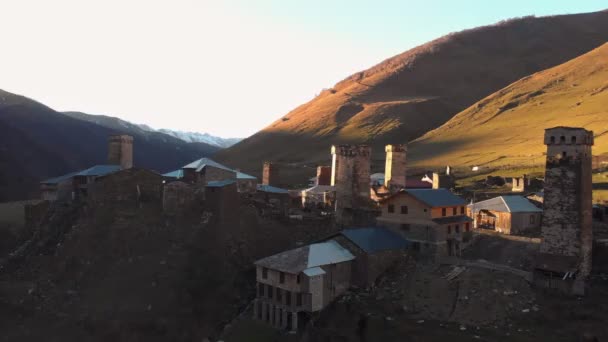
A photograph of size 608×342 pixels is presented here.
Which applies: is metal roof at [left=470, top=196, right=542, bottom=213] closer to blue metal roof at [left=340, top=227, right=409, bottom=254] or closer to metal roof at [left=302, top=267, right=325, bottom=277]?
blue metal roof at [left=340, top=227, right=409, bottom=254]

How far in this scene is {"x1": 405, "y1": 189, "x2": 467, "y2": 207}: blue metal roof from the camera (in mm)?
35000

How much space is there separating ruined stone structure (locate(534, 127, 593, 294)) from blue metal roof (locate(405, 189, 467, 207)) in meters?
6.97

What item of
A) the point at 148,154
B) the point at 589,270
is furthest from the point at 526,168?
the point at 148,154

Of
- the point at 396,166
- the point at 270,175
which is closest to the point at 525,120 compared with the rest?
the point at 396,166

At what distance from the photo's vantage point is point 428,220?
1366 inches

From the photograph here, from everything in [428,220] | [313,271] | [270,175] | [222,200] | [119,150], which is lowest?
[313,271]

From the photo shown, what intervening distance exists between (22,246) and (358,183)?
2632cm

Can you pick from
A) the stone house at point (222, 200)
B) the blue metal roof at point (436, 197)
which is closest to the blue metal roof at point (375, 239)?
the blue metal roof at point (436, 197)

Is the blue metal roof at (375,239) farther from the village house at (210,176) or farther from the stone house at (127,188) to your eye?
the village house at (210,176)

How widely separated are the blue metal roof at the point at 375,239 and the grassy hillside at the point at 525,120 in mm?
42349

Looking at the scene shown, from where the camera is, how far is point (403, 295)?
29.7 m

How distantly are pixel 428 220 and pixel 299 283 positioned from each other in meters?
9.52

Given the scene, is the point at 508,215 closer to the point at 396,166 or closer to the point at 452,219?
the point at 452,219

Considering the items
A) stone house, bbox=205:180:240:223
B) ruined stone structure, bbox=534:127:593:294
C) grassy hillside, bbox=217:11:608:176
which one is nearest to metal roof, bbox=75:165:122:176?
stone house, bbox=205:180:240:223
